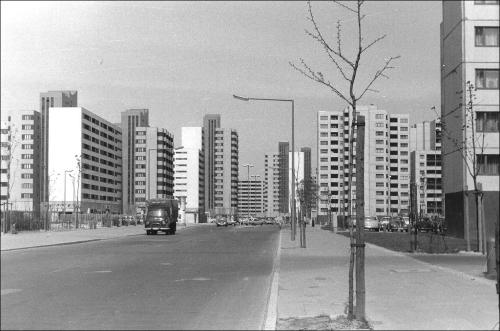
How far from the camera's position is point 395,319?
27.8ft

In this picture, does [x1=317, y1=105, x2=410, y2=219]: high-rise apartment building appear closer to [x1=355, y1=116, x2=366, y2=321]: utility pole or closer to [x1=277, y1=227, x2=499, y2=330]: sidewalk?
[x1=277, y1=227, x2=499, y2=330]: sidewalk

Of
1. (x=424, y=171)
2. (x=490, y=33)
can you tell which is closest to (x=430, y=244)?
(x=490, y=33)

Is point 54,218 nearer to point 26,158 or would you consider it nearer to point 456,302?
point 26,158

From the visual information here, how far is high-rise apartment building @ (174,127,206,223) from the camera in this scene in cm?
13625

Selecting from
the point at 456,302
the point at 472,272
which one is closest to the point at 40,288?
the point at 456,302

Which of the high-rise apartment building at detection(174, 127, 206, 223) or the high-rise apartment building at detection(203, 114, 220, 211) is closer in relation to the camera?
the high-rise apartment building at detection(203, 114, 220, 211)

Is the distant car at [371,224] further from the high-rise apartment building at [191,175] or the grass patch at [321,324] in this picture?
the high-rise apartment building at [191,175]

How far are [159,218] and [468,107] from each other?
33758mm

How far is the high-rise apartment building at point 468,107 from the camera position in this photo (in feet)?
40.7

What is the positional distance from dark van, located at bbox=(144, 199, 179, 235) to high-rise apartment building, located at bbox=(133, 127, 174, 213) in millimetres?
89334

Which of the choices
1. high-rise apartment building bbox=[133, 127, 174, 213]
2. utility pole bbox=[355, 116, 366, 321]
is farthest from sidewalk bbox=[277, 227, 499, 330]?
high-rise apartment building bbox=[133, 127, 174, 213]

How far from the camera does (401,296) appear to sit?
10797 mm

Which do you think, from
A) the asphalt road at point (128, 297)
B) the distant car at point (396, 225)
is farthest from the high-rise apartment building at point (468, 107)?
the distant car at point (396, 225)

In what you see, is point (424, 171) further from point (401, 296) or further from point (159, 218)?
point (401, 296)
